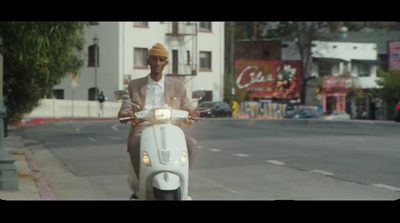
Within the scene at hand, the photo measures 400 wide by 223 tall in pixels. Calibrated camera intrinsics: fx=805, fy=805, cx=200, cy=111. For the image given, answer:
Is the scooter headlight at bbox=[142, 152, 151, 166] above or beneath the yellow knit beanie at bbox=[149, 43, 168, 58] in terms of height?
beneath

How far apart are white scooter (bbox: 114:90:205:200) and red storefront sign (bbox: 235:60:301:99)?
27.3m

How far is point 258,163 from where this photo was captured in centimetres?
1422

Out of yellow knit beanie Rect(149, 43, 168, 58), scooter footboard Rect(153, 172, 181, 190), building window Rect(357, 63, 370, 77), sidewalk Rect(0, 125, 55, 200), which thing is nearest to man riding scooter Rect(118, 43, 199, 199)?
yellow knit beanie Rect(149, 43, 168, 58)

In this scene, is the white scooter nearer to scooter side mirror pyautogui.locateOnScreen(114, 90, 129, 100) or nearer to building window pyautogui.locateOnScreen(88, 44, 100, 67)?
scooter side mirror pyautogui.locateOnScreen(114, 90, 129, 100)

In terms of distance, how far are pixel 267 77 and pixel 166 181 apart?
33531 mm

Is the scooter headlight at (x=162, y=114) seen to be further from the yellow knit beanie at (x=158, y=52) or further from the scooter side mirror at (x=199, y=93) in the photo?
the yellow knit beanie at (x=158, y=52)

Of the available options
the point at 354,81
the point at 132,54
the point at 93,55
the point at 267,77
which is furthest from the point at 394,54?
the point at 267,77

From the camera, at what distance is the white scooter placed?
A: 6672 millimetres

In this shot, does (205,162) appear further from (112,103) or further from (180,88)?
(180,88)

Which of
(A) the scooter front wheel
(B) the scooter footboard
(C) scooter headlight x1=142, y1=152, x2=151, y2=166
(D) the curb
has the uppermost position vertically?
(C) scooter headlight x1=142, y1=152, x2=151, y2=166

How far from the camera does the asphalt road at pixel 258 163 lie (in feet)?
34.5

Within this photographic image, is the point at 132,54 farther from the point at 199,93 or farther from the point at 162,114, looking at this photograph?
the point at 162,114
